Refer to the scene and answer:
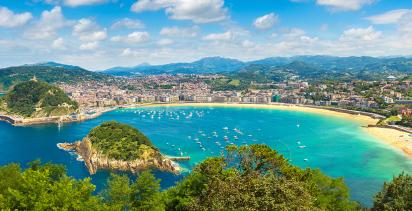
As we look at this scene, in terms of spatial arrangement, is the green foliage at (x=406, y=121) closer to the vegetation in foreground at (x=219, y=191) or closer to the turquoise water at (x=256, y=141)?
the turquoise water at (x=256, y=141)

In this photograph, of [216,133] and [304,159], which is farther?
[216,133]

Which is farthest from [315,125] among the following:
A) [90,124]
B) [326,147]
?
[90,124]

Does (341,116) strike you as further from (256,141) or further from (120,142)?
(120,142)

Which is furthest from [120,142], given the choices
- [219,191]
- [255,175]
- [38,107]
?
[38,107]

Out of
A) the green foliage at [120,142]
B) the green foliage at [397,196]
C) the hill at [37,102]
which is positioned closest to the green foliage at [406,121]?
the green foliage at [120,142]

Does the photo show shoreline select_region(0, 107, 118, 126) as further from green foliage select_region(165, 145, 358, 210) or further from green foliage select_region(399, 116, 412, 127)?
green foliage select_region(399, 116, 412, 127)

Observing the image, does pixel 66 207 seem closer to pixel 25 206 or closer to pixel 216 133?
pixel 25 206
